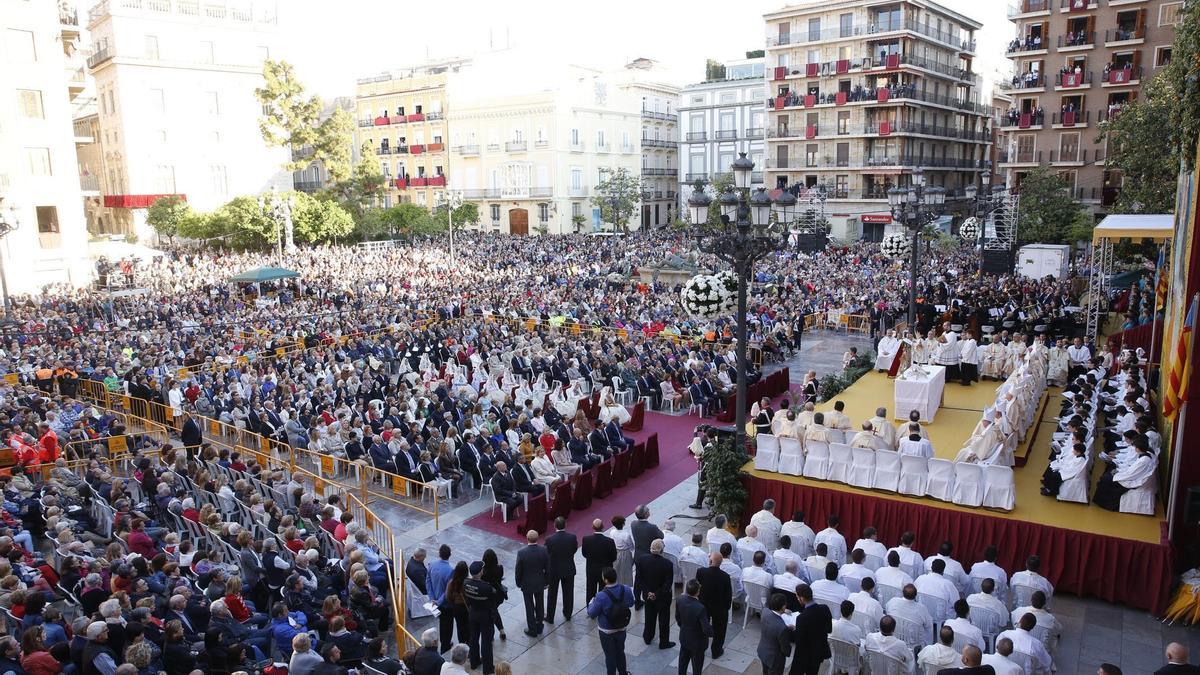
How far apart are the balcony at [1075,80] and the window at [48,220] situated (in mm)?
53658

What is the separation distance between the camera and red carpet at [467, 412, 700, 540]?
12.7 m

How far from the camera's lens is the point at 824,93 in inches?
2170

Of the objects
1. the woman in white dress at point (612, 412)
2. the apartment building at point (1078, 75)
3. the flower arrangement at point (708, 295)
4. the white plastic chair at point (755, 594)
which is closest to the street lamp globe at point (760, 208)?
the white plastic chair at point (755, 594)

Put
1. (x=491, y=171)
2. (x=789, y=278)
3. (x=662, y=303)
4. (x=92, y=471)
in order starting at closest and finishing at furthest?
1. (x=92, y=471)
2. (x=662, y=303)
3. (x=789, y=278)
4. (x=491, y=171)

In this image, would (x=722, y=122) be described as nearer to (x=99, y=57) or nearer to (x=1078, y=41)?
(x=1078, y=41)

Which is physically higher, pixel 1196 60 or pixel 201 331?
pixel 1196 60

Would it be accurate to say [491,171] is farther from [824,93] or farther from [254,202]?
[824,93]

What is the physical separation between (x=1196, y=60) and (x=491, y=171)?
56.8 meters

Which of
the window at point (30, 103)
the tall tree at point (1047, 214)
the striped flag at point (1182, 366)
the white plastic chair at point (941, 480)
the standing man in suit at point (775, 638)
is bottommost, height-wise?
the standing man in suit at point (775, 638)

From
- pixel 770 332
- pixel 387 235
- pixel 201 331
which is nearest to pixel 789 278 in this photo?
pixel 770 332

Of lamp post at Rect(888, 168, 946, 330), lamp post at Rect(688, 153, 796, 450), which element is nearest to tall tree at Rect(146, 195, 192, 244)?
lamp post at Rect(888, 168, 946, 330)

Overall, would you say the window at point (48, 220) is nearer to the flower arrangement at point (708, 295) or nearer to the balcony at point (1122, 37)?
the flower arrangement at point (708, 295)

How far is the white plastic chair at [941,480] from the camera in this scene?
11.1 meters

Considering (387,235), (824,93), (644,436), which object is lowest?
(644,436)
